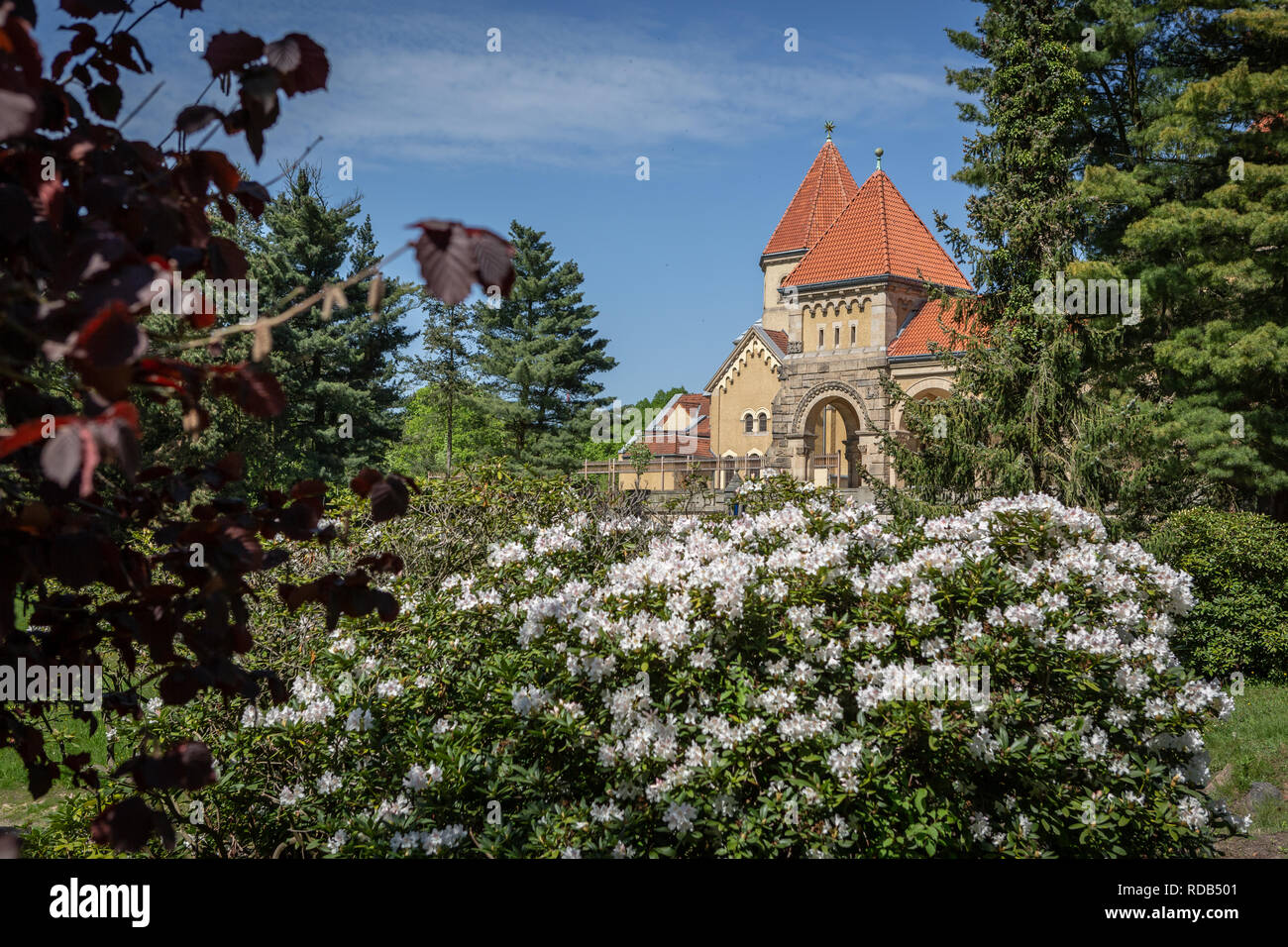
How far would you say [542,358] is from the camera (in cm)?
3694

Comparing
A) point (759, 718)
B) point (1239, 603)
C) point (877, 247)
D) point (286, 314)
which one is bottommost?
point (1239, 603)

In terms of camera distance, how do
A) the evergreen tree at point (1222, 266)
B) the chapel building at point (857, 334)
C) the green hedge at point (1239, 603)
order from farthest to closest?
the chapel building at point (857, 334), the evergreen tree at point (1222, 266), the green hedge at point (1239, 603)

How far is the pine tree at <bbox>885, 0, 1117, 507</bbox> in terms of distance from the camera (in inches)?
537

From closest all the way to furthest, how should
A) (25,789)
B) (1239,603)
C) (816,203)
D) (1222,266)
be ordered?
(25,789), (1239,603), (1222,266), (816,203)

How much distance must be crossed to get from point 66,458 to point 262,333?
0.44m

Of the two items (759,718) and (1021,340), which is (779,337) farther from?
(759,718)

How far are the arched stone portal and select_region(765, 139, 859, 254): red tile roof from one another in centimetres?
1285

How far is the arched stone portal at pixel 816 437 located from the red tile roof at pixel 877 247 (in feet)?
16.0

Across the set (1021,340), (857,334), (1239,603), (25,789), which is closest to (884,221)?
(857,334)

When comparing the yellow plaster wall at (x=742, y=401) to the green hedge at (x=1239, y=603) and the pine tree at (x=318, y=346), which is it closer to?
the pine tree at (x=318, y=346)

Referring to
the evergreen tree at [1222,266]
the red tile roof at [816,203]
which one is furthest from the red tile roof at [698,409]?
the evergreen tree at [1222,266]

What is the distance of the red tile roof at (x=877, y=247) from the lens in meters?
35.4

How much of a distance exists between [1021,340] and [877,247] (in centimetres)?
2293
